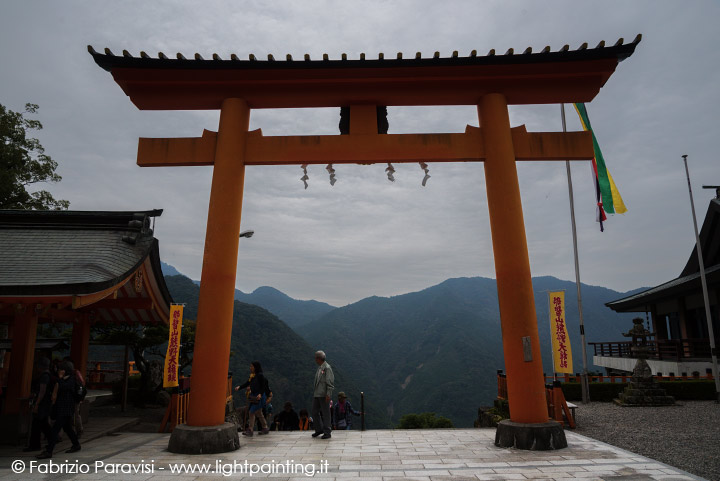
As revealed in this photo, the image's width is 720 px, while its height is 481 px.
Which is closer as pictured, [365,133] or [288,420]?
[365,133]

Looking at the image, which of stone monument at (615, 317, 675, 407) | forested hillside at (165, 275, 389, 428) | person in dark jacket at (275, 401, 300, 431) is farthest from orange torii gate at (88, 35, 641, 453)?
forested hillside at (165, 275, 389, 428)

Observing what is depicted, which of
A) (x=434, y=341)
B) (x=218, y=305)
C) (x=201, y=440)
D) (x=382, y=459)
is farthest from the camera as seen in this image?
(x=434, y=341)

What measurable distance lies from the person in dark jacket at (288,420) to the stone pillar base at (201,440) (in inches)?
150

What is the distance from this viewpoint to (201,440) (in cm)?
698

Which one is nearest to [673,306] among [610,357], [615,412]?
[610,357]

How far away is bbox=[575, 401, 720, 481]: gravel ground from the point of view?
21.6 ft

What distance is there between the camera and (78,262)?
809cm

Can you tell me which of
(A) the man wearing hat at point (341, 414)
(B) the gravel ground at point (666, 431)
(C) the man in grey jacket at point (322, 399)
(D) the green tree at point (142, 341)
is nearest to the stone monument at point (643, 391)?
(B) the gravel ground at point (666, 431)

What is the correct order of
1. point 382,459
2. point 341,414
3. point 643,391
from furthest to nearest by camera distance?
point 643,391, point 341,414, point 382,459

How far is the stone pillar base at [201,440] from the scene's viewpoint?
274 inches

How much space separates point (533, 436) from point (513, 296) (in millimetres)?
2299

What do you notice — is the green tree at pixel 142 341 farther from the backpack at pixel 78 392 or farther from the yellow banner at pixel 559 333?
the yellow banner at pixel 559 333

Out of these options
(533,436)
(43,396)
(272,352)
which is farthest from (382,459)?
(272,352)

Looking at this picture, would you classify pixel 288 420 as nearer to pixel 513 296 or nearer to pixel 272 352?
pixel 513 296
